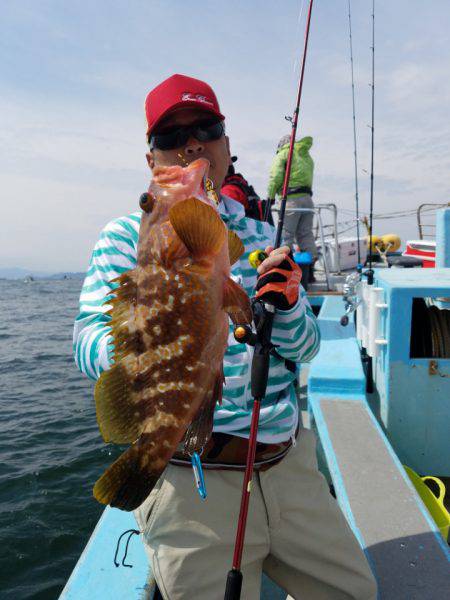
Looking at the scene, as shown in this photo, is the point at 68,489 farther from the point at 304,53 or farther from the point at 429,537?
the point at 304,53

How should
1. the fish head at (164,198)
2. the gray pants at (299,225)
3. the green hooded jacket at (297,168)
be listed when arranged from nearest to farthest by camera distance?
the fish head at (164,198), the green hooded jacket at (297,168), the gray pants at (299,225)

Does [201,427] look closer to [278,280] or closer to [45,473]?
[278,280]

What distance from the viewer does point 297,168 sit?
10.2m

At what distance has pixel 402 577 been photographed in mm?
2338

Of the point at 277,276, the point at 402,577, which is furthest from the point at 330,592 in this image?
the point at 277,276

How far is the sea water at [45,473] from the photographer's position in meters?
4.83

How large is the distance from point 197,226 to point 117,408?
668mm

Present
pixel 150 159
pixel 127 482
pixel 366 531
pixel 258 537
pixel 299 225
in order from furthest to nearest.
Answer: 1. pixel 299 225
2. pixel 366 531
3. pixel 150 159
4. pixel 258 537
5. pixel 127 482

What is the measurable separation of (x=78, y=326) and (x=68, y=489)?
539cm

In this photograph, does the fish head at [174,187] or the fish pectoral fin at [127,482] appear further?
the fish head at [174,187]

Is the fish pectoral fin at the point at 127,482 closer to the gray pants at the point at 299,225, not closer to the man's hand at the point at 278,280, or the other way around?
the man's hand at the point at 278,280

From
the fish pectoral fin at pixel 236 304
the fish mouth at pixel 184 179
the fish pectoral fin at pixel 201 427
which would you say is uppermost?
the fish mouth at pixel 184 179

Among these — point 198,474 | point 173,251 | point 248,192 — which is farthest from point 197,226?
point 248,192

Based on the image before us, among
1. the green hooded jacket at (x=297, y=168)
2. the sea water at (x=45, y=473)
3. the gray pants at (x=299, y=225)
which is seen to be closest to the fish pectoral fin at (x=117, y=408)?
the sea water at (x=45, y=473)
